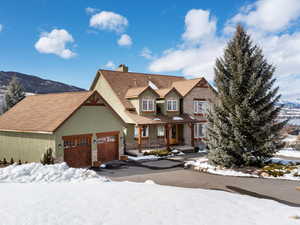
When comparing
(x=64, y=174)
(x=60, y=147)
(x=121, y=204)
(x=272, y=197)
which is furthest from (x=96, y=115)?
(x=272, y=197)

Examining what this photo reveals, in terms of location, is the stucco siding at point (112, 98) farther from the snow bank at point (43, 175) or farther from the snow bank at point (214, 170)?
the snow bank at point (43, 175)

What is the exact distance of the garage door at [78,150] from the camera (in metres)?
15.7

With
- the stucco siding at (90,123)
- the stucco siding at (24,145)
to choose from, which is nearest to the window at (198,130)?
the stucco siding at (90,123)

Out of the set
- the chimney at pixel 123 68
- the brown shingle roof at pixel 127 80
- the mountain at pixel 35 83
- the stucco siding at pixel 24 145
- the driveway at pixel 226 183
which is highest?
the mountain at pixel 35 83

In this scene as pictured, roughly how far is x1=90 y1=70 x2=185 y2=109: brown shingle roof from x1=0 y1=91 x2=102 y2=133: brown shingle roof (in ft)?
23.7

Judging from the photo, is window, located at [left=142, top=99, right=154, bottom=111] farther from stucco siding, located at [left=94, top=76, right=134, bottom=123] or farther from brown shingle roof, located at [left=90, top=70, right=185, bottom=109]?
stucco siding, located at [left=94, top=76, right=134, bottom=123]

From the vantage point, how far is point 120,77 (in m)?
27.3

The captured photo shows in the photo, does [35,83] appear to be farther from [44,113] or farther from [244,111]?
[244,111]

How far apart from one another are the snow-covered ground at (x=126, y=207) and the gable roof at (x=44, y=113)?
23.9 ft

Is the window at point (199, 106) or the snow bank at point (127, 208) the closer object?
the snow bank at point (127, 208)

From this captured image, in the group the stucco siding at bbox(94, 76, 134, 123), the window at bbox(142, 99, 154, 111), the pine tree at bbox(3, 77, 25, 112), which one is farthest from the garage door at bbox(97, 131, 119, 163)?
the pine tree at bbox(3, 77, 25, 112)

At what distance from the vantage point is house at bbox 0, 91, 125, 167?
599 inches

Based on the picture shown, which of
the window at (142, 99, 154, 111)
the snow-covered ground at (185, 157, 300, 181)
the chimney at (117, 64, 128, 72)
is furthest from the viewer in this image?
the chimney at (117, 64, 128, 72)

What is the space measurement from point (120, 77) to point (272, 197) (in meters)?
21.8
